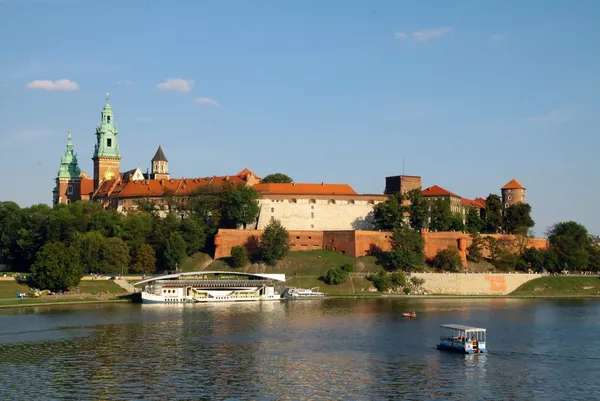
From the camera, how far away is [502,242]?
268 feet

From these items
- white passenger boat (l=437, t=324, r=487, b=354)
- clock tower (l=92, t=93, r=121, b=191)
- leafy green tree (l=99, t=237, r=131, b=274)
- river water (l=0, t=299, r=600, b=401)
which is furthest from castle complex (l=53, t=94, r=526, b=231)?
white passenger boat (l=437, t=324, r=487, b=354)

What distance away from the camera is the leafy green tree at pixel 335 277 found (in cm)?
7088

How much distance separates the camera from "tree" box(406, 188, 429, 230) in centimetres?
8306

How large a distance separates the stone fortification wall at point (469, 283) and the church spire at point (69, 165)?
49.9 m

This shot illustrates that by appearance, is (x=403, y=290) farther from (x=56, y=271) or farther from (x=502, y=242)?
(x=56, y=271)

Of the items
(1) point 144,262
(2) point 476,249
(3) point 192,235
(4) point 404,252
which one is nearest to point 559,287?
(2) point 476,249

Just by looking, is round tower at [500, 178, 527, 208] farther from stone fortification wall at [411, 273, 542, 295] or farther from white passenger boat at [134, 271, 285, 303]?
white passenger boat at [134, 271, 285, 303]

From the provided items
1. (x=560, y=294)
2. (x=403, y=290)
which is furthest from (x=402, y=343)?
(x=560, y=294)

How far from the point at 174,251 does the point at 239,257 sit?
5.84 meters

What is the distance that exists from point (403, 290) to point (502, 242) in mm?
15294

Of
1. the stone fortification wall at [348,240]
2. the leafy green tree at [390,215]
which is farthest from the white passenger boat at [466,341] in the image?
the leafy green tree at [390,215]

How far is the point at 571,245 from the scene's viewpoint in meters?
80.9

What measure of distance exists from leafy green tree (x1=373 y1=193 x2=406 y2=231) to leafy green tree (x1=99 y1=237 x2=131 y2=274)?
25.8 metres

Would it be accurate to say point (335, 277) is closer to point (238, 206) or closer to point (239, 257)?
point (239, 257)
